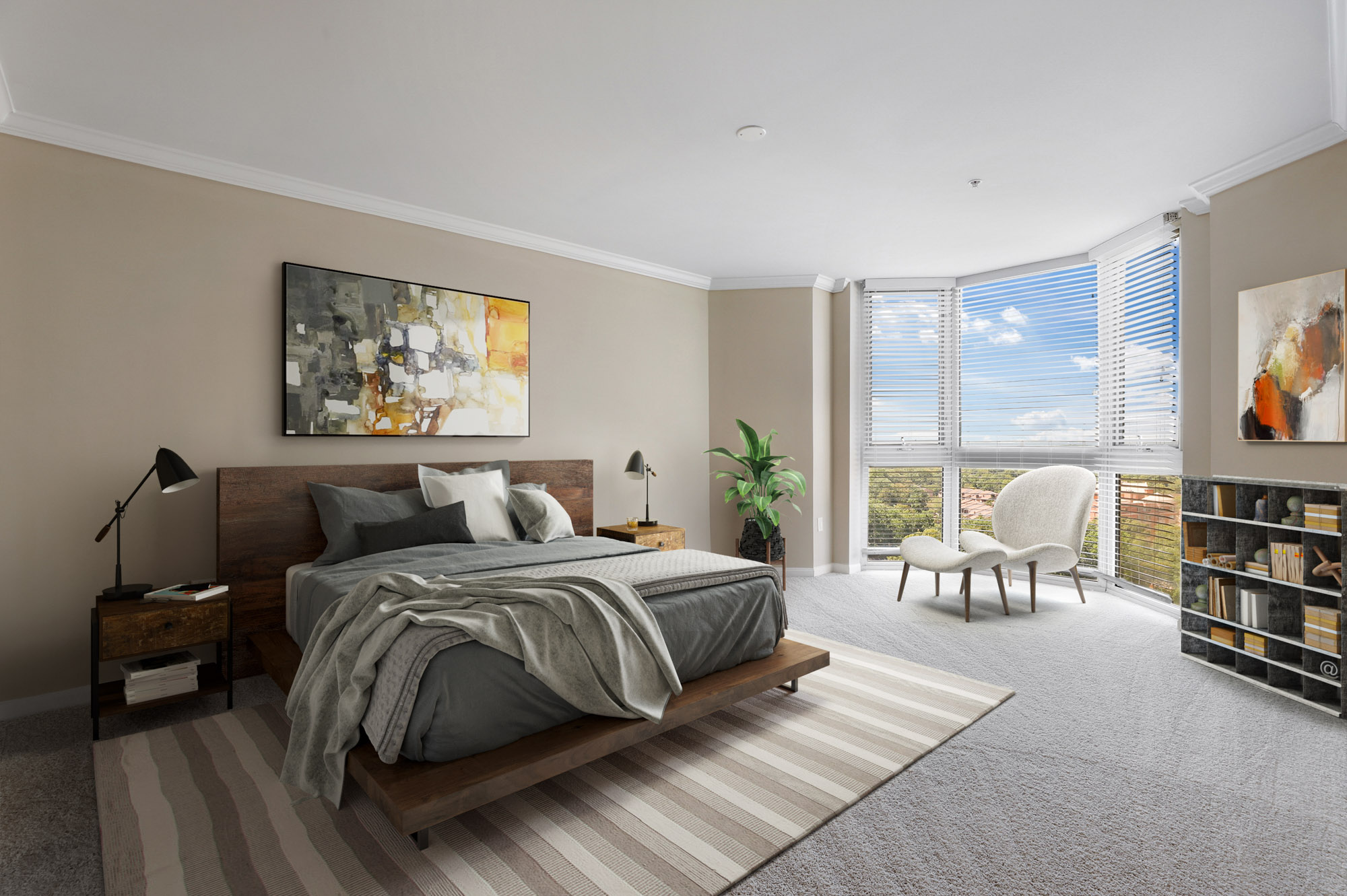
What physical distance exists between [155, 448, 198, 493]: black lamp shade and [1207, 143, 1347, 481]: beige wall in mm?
5150

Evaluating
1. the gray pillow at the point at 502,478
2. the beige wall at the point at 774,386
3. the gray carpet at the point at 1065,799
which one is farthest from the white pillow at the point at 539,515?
the beige wall at the point at 774,386

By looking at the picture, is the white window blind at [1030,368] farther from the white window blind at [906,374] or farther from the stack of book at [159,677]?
the stack of book at [159,677]

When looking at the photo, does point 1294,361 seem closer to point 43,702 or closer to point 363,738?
point 363,738

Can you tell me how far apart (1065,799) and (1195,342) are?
3232 millimetres

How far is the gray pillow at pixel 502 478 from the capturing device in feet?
12.9

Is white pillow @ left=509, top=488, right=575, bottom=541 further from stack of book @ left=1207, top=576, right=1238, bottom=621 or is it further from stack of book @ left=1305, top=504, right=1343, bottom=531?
stack of book @ left=1305, top=504, right=1343, bottom=531

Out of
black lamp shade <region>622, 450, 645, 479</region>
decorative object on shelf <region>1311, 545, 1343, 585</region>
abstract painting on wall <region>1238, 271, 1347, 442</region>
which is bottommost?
decorative object on shelf <region>1311, 545, 1343, 585</region>

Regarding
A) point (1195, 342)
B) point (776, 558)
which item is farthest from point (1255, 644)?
point (776, 558)

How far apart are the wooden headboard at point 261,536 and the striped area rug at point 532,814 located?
60 centimetres

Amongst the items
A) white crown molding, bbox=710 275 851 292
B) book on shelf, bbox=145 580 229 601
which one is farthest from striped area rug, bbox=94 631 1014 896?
white crown molding, bbox=710 275 851 292

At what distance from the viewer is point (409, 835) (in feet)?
6.67

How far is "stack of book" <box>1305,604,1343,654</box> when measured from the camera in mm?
2902

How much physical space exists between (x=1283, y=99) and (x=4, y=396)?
5.68 m

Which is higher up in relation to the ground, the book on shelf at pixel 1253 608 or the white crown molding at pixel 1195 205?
the white crown molding at pixel 1195 205
